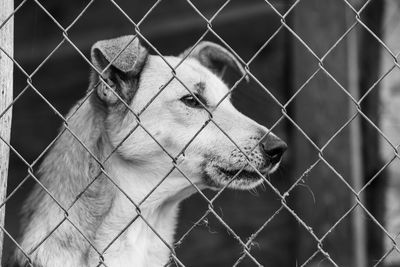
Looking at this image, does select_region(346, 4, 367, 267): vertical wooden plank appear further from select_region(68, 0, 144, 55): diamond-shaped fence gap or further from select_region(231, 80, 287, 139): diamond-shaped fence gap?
select_region(68, 0, 144, 55): diamond-shaped fence gap

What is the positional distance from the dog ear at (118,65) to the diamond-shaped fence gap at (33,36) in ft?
9.30

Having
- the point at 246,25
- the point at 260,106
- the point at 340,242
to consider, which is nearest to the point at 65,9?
the point at 246,25

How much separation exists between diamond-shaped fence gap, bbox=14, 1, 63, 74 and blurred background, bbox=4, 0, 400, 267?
15 centimetres

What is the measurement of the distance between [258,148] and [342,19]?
210 centimetres

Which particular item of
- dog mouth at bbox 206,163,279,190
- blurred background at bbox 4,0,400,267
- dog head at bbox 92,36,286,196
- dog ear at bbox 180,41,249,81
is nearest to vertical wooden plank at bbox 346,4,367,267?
blurred background at bbox 4,0,400,267

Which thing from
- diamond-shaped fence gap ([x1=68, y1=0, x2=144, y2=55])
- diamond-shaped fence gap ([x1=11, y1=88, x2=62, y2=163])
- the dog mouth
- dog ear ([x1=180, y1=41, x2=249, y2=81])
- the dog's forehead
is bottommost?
diamond-shaped fence gap ([x1=11, y1=88, x2=62, y2=163])

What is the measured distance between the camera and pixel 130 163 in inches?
147

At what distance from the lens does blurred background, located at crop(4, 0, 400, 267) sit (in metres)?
5.36

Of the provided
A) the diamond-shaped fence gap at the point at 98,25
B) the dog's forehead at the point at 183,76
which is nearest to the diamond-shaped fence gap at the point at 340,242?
the dog's forehead at the point at 183,76

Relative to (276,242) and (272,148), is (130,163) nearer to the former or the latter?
(272,148)

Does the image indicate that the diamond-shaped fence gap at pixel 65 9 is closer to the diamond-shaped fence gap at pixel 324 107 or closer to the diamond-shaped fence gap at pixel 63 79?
the diamond-shaped fence gap at pixel 63 79

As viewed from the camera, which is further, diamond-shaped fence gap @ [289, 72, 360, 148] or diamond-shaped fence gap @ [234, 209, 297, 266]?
diamond-shaped fence gap @ [234, 209, 297, 266]

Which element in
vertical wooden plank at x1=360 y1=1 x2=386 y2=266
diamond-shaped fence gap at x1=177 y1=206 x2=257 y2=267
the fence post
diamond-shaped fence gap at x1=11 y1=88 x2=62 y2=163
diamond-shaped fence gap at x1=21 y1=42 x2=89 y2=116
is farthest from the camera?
diamond-shaped fence gap at x1=11 y1=88 x2=62 y2=163

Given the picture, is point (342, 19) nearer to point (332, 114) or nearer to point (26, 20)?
point (332, 114)
